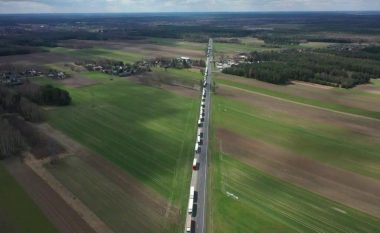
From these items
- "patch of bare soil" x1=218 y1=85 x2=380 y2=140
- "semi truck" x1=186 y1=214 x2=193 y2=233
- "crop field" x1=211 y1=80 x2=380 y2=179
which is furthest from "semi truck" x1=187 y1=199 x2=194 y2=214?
"patch of bare soil" x1=218 y1=85 x2=380 y2=140

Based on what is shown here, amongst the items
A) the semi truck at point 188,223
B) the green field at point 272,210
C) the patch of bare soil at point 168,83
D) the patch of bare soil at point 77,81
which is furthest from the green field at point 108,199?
the patch of bare soil at point 77,81

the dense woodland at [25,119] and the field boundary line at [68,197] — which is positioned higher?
the dense woodland at [25,119]

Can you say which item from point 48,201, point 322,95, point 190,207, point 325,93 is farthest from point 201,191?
point 325,93

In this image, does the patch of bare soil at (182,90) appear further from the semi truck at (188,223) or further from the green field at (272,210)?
the semi truck at (188,223)

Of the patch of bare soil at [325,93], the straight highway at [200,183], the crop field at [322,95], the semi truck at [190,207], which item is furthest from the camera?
the patch of bare soil at [325,93]

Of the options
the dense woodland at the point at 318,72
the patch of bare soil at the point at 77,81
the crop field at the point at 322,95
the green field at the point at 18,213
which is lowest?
the green field at the point at 18,213

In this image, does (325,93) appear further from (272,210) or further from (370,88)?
(272,210)

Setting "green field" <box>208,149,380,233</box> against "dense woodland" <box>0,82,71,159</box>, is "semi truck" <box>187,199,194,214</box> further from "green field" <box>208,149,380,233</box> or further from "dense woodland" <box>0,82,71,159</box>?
"dense woodland" <box>0,82,71,159</box>
